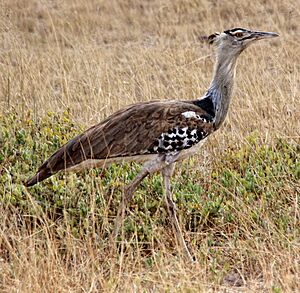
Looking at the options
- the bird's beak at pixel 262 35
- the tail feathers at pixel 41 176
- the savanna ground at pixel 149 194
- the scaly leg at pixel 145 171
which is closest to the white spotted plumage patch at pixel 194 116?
the scaly leg at pixel 145 171

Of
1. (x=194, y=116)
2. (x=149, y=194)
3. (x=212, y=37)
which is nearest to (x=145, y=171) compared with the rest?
(x=194, y=116)

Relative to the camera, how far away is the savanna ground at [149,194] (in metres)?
3.92

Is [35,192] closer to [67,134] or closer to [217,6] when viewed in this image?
[67,134]

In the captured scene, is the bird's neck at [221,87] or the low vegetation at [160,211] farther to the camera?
the bird's neck at [221,87]

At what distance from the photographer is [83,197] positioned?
473 cm

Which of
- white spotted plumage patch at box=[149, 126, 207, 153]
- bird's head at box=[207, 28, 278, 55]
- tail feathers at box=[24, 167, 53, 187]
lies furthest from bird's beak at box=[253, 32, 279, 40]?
tail feathers at box=[24, 167, 53, 187]

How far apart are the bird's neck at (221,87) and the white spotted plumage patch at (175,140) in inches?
9.7

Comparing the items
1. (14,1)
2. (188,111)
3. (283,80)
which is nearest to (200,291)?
(188,111)

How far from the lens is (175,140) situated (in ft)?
14.4

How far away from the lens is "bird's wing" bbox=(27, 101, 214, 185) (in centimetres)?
437

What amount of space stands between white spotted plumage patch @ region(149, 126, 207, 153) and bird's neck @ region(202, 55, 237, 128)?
0.81ft

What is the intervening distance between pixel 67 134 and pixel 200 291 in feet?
6.88

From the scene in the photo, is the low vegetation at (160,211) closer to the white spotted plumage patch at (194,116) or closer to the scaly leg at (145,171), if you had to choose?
the scaly leg at (145,171)

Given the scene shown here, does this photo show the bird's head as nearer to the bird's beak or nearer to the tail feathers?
the bird's beak
